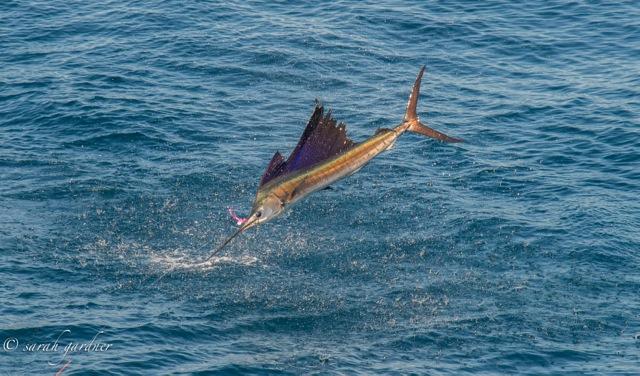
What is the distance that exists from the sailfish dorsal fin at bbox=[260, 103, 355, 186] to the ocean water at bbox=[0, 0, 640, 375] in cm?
1051

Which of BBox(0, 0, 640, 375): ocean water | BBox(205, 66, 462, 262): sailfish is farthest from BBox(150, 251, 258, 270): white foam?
BBox(205, 66, 462, 262): sailfish

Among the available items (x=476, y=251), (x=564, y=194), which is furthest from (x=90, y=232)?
(x=564, y=194)

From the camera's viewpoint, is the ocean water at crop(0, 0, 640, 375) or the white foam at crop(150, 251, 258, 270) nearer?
the ocean water at crop(0, 0, 640, 375)

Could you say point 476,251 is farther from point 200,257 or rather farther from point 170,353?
point 170,353

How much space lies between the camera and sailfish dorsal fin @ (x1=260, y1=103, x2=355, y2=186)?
796 inches

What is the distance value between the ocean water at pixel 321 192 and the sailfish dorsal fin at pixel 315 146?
10512 mm

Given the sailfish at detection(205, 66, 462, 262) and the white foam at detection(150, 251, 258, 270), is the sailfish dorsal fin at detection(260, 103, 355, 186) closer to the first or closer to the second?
the sailfish at detection(205, 66, 462, 262)

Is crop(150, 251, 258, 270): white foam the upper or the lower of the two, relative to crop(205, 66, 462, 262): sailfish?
lower

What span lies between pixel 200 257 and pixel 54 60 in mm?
22869

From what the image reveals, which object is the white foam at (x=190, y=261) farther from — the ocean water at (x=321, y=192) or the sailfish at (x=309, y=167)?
the sailfish at (x=309, y=167)

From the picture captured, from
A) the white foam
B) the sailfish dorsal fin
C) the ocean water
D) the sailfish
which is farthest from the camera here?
the white foam

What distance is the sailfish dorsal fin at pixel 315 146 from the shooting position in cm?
2022

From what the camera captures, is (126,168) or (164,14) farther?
(164,14)

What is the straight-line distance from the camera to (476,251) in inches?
1459
